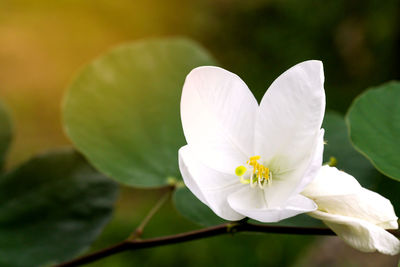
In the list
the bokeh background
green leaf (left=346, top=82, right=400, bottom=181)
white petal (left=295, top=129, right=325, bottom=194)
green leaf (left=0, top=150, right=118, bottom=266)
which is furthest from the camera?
the bokeh background

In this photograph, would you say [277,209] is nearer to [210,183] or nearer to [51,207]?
[210,183]

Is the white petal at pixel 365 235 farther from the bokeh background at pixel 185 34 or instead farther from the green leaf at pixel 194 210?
the bokeh background at pixel 185 34

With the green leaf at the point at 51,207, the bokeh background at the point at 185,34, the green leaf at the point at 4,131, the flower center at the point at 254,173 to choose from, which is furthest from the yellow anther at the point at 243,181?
the bokeh background at the point at 185,34

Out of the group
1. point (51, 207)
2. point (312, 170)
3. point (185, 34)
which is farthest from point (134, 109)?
point (185, 34)

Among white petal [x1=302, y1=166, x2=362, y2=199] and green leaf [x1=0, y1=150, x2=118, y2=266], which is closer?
white petal [x1=302, y1=166, x2=362, y2=199]

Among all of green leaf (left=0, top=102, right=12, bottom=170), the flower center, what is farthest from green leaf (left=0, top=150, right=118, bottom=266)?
the flower center

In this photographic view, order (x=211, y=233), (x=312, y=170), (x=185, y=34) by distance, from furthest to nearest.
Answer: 1. (x=185, y=34)
2. (x=211, y=233)
3. (x=312, y=170)

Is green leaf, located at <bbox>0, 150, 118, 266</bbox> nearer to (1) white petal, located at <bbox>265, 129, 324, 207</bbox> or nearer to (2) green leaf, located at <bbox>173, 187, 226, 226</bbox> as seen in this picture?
(2) green leaf, located at <bbox>173, 187, 226, 226</bbox>
